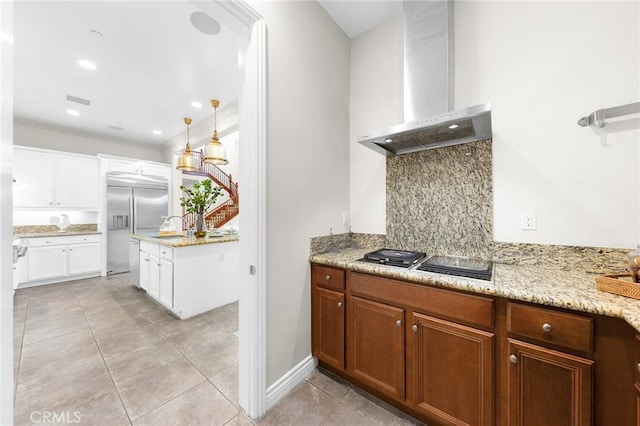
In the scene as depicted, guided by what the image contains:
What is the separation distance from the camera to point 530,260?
1.51m

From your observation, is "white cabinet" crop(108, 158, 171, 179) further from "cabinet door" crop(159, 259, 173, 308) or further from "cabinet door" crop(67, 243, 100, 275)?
"cabinet door" crop(159, 259, 173, 308)

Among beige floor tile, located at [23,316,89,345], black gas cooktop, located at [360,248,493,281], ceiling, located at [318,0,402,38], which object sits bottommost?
beige floor tile, located at [23,316,89,345]

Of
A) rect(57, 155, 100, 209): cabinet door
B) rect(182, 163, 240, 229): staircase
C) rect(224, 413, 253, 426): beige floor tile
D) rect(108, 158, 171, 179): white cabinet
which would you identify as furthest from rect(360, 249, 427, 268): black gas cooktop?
rect(57, 155, 100, 209): cabinet door

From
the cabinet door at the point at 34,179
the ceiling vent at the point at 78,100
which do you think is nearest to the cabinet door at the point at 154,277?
the ceiling vent at the point at 78,100

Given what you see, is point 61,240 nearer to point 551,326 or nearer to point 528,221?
point 551,326

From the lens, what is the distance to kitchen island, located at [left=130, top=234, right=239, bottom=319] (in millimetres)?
2752

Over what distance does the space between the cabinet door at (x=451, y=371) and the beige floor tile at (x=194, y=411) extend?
1.16 metres

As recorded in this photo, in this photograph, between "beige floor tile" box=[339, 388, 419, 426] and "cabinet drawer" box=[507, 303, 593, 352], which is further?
"beige floor tile" box=[339, 388, 419, 426]

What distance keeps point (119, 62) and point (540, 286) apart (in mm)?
4369

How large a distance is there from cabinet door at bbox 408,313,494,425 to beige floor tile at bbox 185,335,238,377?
1.49 m

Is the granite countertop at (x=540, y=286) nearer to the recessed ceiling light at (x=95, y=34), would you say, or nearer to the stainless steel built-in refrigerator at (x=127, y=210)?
the recessed ceiling light at (x=95, y=34)

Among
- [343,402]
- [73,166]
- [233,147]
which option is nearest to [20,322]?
[73,166]

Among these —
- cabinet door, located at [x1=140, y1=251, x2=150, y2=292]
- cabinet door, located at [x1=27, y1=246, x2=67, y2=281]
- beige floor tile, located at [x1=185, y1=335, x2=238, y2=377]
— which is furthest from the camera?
cabinet door, located at [x1=27, y1=246, x2=67, y2=281]

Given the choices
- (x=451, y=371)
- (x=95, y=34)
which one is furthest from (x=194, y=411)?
(x=95, y=34)
